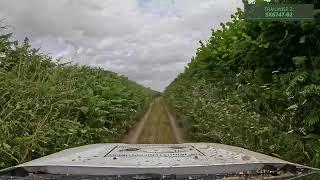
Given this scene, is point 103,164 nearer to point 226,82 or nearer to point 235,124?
point 235,124

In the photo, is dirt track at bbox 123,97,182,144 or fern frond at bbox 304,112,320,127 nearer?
fern frond at bbox 304,112,320,127

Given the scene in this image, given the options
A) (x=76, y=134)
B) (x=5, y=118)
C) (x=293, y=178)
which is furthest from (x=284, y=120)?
(x=293, y=178)

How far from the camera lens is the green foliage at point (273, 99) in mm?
8992

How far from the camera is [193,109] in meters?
16.5

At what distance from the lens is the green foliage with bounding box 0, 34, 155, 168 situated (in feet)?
27.6

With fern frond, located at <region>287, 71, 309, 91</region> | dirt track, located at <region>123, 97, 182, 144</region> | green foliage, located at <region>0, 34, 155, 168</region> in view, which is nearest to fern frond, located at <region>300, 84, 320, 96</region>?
fern frond, located at <region>287, 71, 309, 91</region>

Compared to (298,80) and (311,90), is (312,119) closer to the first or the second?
(311,90)

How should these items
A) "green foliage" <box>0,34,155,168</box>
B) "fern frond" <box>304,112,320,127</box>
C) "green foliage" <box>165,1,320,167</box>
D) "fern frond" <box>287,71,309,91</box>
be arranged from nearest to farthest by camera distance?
1. "green foliage" <box>0,34,155,168</box>
2. "fern frond" <box>304,112,320,127</box>
3. "green foliage" <box>165,1,320,167</box>
4. "fern frond" <box>287,71,309,91</box>

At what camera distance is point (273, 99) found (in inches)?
439

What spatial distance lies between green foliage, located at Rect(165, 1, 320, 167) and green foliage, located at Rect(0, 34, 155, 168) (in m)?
3.05

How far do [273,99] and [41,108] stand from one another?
16.9 ft

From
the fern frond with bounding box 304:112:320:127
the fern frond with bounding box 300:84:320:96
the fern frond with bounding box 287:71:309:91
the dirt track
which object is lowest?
the dirt track

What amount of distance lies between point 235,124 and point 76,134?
3.51 meters

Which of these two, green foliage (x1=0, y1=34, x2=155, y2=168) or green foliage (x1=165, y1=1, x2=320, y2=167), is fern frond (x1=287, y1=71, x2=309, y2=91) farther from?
green foliage (x1=0, y1=34, x2=155, y2=168)
